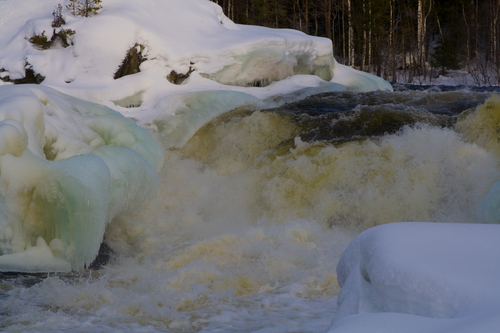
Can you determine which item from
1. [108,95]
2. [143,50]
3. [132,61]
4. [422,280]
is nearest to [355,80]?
[143,50]

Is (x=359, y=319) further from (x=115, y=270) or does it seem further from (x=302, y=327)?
(x=115, y=270)

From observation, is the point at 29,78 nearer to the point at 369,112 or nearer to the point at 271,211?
the point at 271,211

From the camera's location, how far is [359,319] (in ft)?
5.15

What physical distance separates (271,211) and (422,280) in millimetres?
4230

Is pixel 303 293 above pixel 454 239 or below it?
below

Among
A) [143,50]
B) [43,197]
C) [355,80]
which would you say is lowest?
[355,80]

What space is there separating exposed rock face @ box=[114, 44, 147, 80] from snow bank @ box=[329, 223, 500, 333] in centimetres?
679

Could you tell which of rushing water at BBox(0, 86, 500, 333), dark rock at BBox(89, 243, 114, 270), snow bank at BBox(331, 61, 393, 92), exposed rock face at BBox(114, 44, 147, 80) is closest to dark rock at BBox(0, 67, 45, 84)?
exposed rock face at BBox(114, 44, 147, 80)

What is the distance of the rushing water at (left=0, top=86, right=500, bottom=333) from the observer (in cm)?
352

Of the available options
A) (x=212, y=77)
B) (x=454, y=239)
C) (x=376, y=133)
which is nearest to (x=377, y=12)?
(x=212, y=77)

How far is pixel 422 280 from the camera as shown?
1.55 metres

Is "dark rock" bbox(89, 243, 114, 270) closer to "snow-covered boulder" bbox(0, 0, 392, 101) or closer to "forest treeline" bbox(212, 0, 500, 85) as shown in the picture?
"snow-covered boulder" bbox(0, 0, 392, 101)

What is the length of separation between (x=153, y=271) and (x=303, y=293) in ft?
4.34

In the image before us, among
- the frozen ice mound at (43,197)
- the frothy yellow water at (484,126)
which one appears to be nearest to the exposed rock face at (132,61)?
the frozen ice mound at (43,197)
